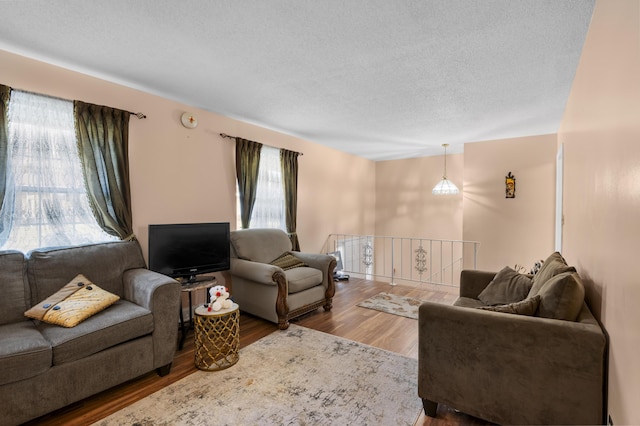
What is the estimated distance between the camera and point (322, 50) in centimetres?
227

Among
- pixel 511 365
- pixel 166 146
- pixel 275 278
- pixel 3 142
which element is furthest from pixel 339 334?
pixel 3 142

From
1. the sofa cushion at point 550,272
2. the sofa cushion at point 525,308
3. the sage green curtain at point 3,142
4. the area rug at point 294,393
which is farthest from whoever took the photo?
Answer: the sage green curtain at point 3,142

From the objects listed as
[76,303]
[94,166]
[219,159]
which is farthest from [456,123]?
[76,303]

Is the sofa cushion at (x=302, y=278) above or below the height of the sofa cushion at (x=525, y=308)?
below

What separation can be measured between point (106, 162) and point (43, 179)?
468mm

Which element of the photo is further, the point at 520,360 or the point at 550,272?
the point at 550,272

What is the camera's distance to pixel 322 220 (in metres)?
5.59

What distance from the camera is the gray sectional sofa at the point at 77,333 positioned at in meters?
1.68

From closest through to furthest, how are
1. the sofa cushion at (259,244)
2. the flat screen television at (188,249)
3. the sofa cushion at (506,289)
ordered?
the sofa cushion at (506,289) → the flat screen television at (188,249) → the sofa cushion at (259,244)

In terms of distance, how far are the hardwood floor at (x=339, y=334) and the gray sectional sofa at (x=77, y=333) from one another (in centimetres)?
12

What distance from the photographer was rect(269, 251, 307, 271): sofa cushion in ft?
12.1

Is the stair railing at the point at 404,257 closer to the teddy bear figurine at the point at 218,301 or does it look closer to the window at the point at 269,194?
the window at the point at 269,194

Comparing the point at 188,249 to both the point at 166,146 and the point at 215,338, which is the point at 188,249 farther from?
the point at 166,146

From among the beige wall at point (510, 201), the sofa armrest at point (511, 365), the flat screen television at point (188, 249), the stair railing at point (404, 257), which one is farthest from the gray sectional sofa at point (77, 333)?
the beige wall at point (510, 201)
